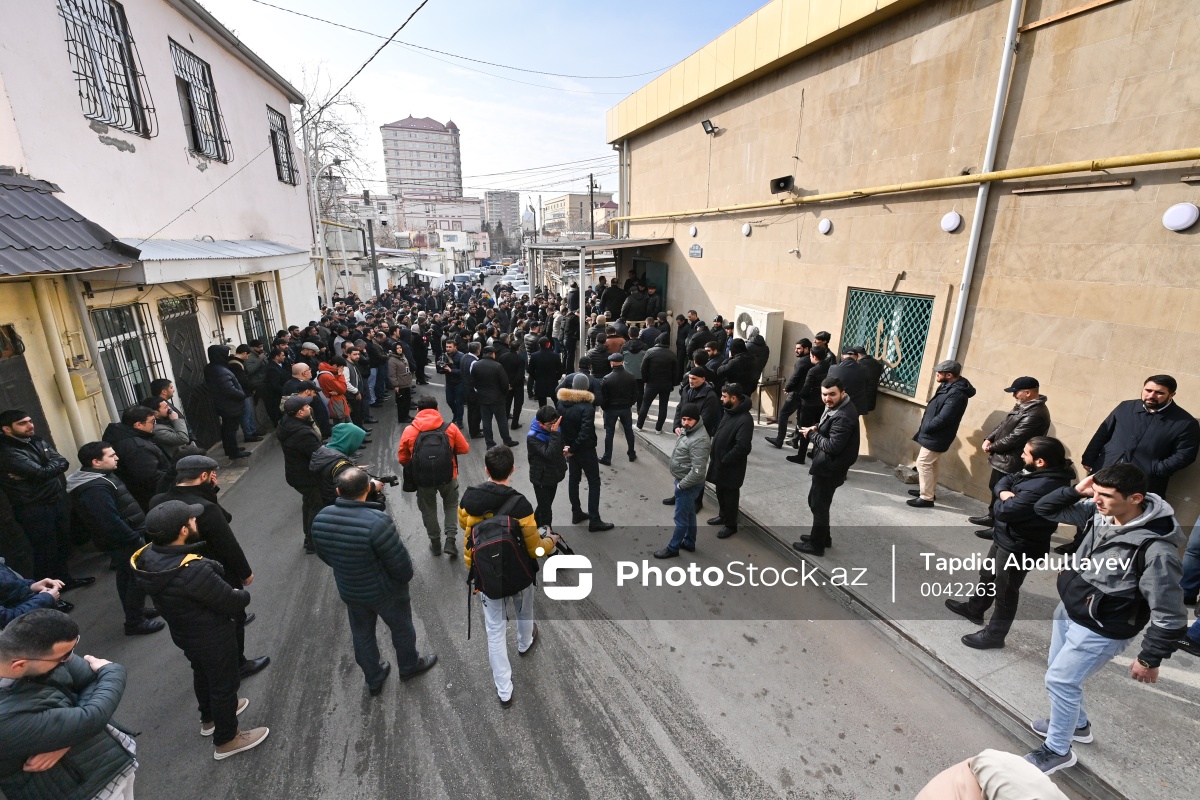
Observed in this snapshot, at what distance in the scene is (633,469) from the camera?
7.29 meters

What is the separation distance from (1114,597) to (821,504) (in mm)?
2272

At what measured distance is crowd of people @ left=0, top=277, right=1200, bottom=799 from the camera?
98.7 inches

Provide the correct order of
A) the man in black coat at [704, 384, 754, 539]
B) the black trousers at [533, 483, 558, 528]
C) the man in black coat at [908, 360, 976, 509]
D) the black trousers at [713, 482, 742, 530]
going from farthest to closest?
the man in black coat at [908, 360, 976, 509]
the black trousers at [713, 482, 742, 530]
the black trousers at [533, 483, 558, 528]
the man in black coat at [704, 384, 754, 539]

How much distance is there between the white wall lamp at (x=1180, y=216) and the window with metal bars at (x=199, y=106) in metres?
12.0

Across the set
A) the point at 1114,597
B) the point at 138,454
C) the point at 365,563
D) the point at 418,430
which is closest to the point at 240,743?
the point at 365,563

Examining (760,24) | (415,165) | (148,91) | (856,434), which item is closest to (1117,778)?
(856,434)

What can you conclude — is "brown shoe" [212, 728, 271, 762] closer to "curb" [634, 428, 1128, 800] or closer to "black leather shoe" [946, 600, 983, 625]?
"curb" [634, 428, 1128, 800]

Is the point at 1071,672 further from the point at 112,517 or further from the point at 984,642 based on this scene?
the point at 112,517

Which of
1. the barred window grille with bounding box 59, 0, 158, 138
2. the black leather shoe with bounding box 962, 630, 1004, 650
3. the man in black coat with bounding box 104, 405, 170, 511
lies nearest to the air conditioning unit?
the black leather shoe with bounding box 962, 630, 1004, 650

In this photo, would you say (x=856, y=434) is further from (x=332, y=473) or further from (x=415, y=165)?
(x=415, y=165)

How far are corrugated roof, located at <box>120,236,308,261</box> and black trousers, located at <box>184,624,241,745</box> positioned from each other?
4.46m

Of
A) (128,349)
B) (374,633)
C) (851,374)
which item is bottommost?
(374,633)

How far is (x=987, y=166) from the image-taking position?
5.45 meters

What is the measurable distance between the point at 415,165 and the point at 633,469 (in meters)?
109
